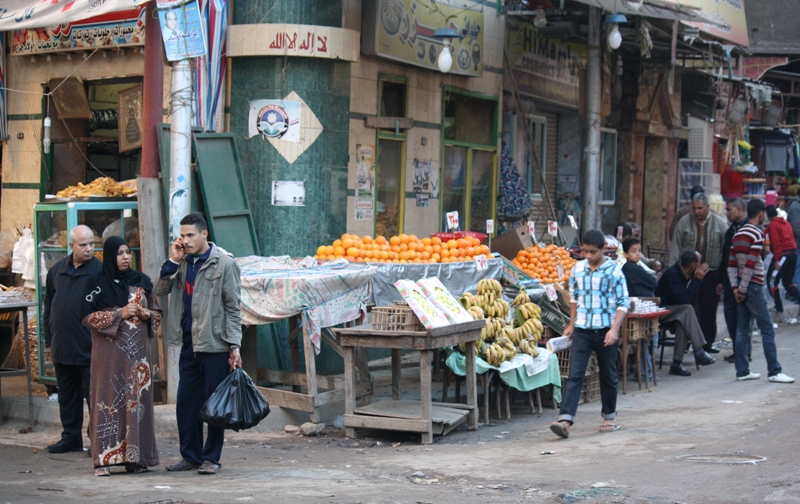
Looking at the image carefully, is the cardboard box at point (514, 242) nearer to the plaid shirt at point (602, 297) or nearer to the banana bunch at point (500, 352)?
the banana bunch at point (500, 352)

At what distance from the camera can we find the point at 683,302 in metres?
12.6

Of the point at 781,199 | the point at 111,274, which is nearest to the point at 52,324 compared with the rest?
the point at 111,274

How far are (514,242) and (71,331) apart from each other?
6970 millimetres

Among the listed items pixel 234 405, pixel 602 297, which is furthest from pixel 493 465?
pixel 234 405

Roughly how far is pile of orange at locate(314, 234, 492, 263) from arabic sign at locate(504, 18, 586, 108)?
4.84 metres

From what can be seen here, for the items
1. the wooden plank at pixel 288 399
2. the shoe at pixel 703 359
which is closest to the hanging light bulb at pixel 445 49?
the shoe at pixel 703 359

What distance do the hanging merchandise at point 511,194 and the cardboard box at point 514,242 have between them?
5.96 feet

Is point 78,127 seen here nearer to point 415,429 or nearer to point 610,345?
point 415,429

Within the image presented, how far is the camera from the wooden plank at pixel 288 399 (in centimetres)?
920

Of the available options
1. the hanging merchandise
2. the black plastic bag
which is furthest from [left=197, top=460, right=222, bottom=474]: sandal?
the hanging merchandise

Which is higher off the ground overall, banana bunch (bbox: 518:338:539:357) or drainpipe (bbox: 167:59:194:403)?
drainpipe (bbox: 167:59:194:403)

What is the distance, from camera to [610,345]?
8.82m

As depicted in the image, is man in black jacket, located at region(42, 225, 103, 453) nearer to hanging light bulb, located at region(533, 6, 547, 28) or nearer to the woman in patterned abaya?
the woman in patterned abaya

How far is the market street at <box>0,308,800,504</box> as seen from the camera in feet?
21.8
